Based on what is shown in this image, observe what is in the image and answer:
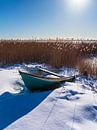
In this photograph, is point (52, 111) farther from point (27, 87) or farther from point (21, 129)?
point (27, 87)

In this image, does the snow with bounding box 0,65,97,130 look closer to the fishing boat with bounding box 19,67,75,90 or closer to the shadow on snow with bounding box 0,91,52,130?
the shadow on snow with bounding box 0,91,52,130

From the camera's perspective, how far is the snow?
335 centimetres

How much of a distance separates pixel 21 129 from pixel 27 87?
2.46 m

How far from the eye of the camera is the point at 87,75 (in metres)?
8.35

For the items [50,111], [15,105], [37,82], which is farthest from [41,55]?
[50,111]

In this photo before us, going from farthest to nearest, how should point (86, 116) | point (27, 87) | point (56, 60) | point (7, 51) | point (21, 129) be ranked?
1. point (7, 51)
2. point (56, 60)
3. point (27, 87)
4. point (86, 116)
5. point (21, 129)

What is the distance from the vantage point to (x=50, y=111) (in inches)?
149

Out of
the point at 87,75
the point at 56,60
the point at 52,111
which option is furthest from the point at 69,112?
the point at 56,60

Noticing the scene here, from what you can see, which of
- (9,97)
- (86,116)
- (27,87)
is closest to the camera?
(86,116)

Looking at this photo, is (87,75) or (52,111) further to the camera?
(87,75)

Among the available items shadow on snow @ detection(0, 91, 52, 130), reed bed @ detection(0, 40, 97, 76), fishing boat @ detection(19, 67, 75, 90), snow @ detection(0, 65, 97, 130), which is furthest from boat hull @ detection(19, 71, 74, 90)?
reed bed @ detection(0, 40, 97, 76)

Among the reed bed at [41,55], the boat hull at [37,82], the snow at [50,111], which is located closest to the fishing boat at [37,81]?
the boat hull at [37,82]

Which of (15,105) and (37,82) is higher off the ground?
(37,82)

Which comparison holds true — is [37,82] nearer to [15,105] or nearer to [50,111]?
[15,105]
